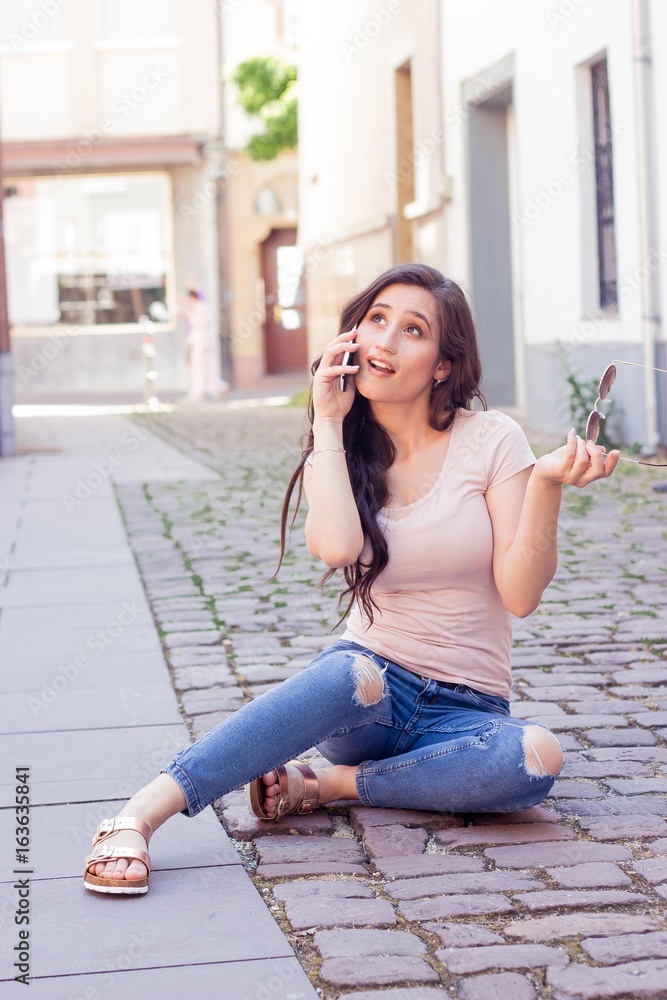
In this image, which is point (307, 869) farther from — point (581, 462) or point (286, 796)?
point (581, 462)

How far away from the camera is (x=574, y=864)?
9.59ft

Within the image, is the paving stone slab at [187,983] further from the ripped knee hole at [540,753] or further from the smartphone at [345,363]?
the smartphone at [345,363]

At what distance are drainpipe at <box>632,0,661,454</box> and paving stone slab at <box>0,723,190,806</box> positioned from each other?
21.3 feet

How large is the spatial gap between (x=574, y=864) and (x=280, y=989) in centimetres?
80

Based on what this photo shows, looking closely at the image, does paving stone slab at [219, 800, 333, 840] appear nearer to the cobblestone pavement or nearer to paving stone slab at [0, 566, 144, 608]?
the cobblestone pavement

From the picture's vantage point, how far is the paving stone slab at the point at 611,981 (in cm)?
231

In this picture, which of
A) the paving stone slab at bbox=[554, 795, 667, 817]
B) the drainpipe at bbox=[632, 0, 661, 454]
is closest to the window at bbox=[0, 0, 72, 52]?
the drainpipe at bbox=[632, 0, 661, 454]

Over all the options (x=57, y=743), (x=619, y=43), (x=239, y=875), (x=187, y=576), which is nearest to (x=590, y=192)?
(x=619, y=43)

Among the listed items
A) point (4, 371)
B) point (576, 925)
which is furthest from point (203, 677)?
point (4, 371)

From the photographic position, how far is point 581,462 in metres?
2.75

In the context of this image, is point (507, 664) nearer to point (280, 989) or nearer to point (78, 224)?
point (280, 989)

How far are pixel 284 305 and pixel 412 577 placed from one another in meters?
25.3

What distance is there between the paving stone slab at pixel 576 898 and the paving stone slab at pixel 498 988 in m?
0.32

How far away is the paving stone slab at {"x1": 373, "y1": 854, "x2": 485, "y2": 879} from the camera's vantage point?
2916mm
